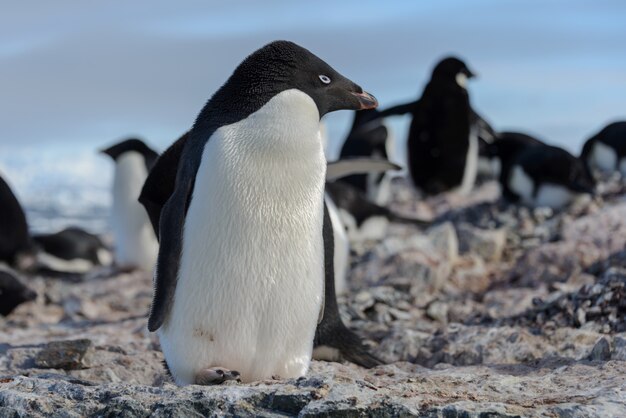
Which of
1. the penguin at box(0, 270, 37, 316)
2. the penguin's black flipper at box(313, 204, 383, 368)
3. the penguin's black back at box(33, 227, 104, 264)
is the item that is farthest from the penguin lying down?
the penguin's black flipper at box(313, 204, 383, 368)

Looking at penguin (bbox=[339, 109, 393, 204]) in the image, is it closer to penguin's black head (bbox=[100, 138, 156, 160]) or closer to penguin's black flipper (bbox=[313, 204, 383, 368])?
penguin's black head (bbox=[100, 138, 156, 160])

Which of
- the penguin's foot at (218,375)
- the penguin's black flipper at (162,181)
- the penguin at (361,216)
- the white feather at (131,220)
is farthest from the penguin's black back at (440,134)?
the penguin's foot at (218,375)

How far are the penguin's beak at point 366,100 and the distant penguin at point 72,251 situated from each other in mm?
9216

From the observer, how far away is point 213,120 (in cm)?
456

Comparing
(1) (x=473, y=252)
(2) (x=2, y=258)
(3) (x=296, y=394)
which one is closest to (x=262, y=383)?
(3) (x=296, y=394)

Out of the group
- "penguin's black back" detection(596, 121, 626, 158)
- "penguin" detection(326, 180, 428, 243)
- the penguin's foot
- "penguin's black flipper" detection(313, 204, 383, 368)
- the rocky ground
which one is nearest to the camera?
the rocky ground

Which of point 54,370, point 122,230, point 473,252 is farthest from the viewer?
point 122,230

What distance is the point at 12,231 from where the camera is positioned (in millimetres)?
12250

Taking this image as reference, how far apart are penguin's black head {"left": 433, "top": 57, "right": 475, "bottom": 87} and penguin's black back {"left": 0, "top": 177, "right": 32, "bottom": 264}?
6.03 m

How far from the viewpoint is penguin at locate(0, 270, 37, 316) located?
9.45 meters

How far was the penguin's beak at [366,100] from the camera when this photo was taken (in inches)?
192

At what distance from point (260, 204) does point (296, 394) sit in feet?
3.31

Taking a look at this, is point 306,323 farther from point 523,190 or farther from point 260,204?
point 523,190

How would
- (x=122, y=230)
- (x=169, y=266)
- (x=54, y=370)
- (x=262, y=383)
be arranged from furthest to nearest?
(x=122, y=230), (x=54, y=370), (x=169, y=266), (x=262, y=383)
